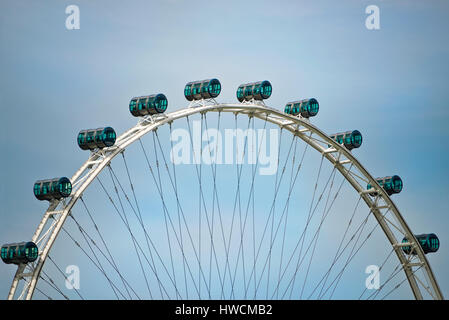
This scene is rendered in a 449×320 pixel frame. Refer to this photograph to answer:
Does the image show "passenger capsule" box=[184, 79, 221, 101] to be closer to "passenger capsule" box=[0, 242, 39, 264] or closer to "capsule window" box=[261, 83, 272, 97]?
"capsule window" box=[261, 83, 272, 97]

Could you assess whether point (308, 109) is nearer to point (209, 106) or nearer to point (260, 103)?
point (260, 103)

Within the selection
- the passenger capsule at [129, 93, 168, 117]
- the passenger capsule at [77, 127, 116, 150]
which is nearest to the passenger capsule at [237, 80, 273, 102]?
the passenger capsule at [129, 93, 168, 117]

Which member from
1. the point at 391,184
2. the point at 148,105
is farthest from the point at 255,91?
the point at 391,184

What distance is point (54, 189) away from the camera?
219ft

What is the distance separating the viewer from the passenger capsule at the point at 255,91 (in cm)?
7719

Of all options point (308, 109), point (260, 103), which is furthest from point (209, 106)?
point (308, 109)

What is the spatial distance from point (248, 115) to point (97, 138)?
12.1m

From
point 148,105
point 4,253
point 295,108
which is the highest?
point 148,105

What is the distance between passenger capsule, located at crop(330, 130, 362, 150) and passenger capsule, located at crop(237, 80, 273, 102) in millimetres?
10174

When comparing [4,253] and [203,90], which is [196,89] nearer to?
[203,90]
